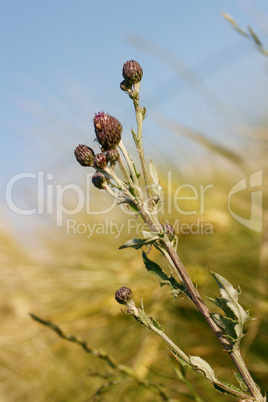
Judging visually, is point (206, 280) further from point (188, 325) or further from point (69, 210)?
point (69, 210)

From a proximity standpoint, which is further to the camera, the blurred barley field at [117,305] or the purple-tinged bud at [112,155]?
the blurred barley field at [117,305]

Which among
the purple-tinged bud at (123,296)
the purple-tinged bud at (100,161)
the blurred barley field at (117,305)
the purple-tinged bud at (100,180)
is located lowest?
the blurred barley field at (117,305)

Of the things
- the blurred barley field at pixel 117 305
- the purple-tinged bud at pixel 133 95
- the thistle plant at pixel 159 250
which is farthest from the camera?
the blurred barley field at pixel 117 305

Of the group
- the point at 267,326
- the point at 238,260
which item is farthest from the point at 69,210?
the point at 267,326

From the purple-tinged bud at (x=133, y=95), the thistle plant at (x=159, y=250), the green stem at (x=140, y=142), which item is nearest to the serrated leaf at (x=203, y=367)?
the thistle plant at (x=159, y=250)

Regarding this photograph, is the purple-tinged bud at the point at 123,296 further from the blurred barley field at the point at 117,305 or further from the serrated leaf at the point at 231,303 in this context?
the blurred barley field at the point at 117,305

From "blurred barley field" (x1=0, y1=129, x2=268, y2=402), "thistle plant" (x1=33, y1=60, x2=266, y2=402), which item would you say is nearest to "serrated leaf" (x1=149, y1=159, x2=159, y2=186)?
"thistle plant" (x1=33, y1=60, x2=266, y2=402)

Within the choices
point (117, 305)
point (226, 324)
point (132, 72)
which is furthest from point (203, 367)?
point (117, 305)
